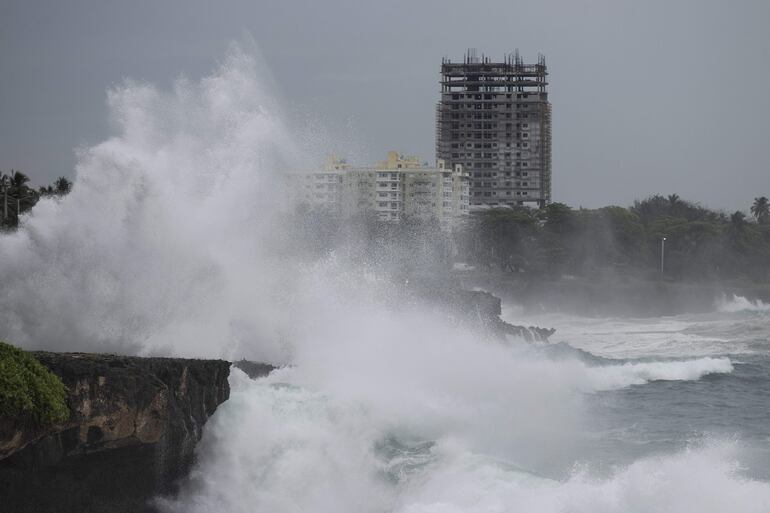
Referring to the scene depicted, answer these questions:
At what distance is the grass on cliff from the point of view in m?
15.4

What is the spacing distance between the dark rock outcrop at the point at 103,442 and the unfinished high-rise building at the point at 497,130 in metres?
125

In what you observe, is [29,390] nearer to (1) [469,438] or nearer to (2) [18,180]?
(1) [469,438]

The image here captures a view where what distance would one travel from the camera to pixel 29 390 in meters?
15.8

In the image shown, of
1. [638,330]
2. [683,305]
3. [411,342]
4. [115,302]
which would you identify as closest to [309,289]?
[411,342]

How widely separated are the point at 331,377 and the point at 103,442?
8.34 m

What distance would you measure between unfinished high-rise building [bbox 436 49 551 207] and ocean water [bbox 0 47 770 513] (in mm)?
104056

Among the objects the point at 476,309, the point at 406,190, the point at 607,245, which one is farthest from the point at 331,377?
the point at 406,190

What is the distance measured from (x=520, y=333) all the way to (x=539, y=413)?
2181 centimetres

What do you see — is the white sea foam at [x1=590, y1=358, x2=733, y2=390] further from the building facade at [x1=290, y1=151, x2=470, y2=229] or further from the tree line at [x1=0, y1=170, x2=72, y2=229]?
A: the building facade at [x1=290, y1=151, x2=470, y2=229]

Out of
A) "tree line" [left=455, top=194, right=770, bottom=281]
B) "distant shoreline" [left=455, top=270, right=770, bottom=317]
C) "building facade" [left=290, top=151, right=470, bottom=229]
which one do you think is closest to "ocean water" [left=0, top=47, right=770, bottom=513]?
"distant shoreline" [left=455, top=270, right=770, bottom=317]

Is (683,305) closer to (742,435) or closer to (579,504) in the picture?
(742,435)

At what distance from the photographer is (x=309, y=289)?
33.2m

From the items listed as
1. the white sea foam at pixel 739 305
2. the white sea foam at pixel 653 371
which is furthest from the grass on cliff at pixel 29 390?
the white sea foam at pixel 739 305

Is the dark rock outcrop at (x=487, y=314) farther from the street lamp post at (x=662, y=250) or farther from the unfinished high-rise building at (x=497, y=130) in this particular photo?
the unfinished high-rise building at (x=497, y=130)
